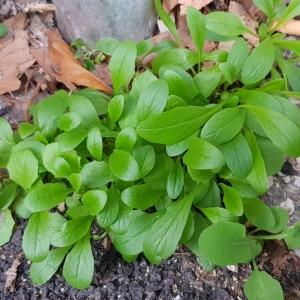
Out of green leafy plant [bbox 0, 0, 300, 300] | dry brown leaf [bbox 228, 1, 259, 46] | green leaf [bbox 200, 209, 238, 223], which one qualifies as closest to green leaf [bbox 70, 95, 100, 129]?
green leafy plant [bbox 0, 0, 300, 300]

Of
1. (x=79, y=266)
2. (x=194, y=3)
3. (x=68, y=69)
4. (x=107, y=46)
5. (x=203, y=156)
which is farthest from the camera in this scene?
(x=194, y=3)

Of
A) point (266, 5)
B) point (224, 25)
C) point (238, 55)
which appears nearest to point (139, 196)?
point (238, 55)

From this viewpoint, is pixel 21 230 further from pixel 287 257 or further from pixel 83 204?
pixel 287 257

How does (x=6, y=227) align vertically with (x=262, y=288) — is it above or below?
above

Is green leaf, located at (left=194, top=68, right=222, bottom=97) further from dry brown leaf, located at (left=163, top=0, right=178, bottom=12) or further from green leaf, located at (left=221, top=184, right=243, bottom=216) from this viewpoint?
dry brown leaf, located at (left=163, top=0, right=178, bottom=12)

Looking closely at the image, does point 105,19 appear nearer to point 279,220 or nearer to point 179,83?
point 179,83
